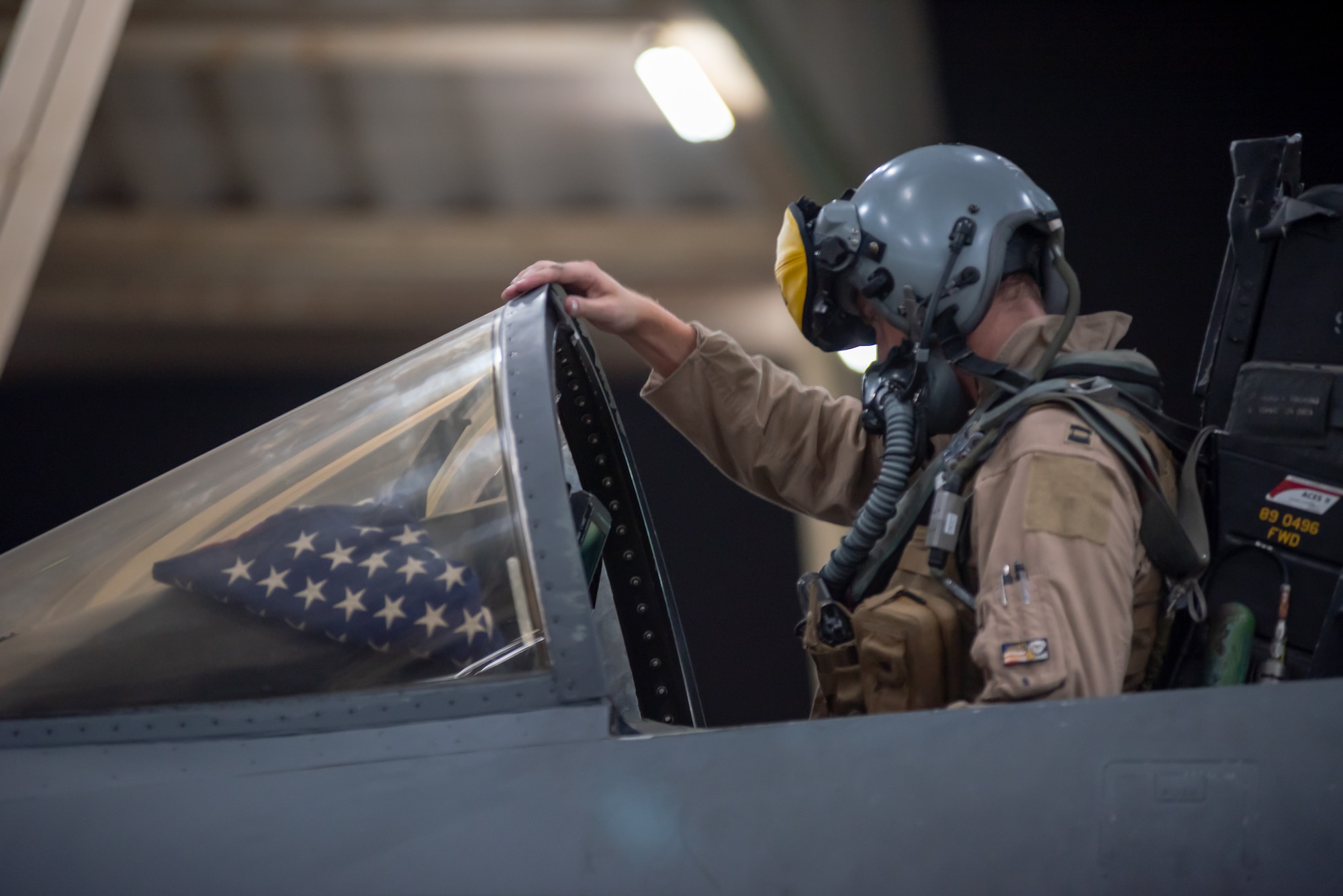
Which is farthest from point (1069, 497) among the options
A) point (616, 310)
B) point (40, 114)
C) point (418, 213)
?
point (418, 213)

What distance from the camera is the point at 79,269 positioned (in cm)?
495

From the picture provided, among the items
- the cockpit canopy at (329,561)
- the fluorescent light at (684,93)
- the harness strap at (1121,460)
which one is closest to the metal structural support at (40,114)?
the fluorescent light at (684,93)

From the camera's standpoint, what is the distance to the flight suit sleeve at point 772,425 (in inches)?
79.4

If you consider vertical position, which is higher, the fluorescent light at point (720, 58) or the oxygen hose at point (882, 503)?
the fluorescent light at point (720, 58)

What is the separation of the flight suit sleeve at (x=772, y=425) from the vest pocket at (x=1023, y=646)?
80 cm

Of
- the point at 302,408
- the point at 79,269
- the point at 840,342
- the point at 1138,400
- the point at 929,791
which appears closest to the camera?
the point at 929,791

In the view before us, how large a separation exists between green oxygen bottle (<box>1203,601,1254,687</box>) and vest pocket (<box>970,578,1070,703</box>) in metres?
0.36

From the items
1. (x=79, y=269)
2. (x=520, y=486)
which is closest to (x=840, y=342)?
(x=520, y=486)

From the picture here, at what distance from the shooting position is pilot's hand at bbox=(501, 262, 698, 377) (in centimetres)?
158

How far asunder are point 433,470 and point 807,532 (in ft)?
11.4

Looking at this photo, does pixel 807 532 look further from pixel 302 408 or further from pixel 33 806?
pixel 33 806

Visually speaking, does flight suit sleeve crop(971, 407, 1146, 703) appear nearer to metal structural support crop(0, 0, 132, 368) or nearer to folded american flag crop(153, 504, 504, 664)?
folded american flag crop(153, 504, 504, 664)

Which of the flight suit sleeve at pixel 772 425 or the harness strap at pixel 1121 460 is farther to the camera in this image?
the flight suit sleeve at pixel 772 425

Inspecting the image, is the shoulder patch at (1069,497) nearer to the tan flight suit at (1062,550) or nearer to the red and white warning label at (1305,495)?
the tan flight suit at (1062,550)
